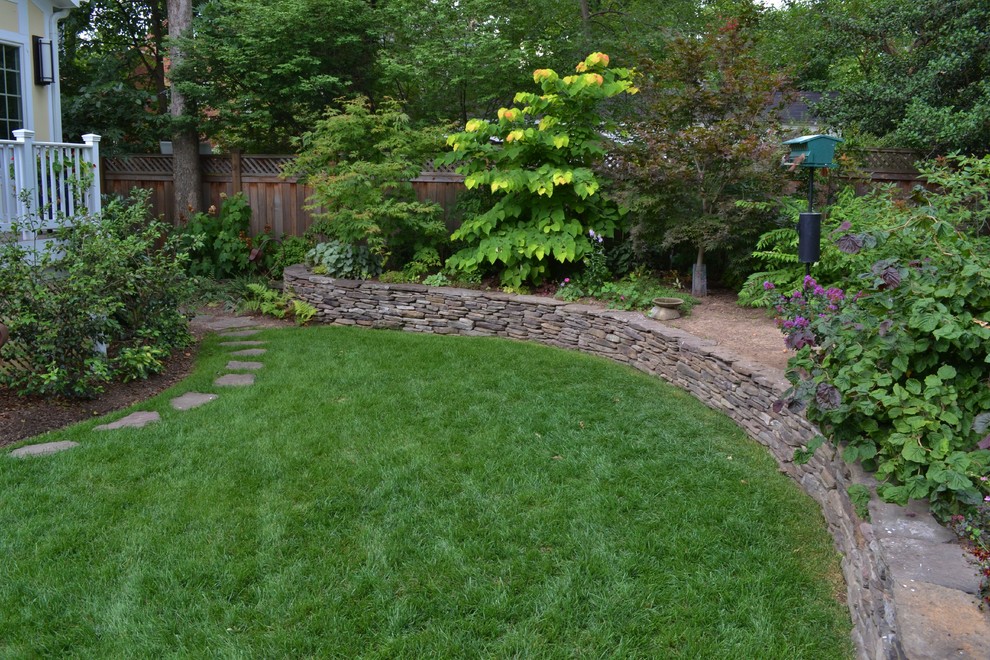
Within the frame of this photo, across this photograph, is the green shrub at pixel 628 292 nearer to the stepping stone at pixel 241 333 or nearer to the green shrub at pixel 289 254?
the stepping stone at pixel 241 333

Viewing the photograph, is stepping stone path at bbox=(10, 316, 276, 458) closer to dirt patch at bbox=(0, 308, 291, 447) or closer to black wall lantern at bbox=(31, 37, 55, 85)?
dirt patch at bbox=(0, 308, 291, 447)

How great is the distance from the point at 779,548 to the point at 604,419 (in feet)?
5.43

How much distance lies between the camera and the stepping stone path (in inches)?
166

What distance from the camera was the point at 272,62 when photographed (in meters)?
9.58

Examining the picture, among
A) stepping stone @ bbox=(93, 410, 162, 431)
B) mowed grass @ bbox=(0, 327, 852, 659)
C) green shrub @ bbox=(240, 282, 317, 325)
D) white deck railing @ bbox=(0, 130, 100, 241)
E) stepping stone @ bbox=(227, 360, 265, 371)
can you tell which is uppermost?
white deck railing @ bbox=(0, 130, 100, 241)

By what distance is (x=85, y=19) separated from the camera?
38.8 feet

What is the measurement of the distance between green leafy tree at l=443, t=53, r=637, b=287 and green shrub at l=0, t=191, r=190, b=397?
9.07 feet

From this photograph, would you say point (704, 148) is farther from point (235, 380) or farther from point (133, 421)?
point (133, 421)

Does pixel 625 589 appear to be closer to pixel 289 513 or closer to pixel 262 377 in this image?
pixel 289 513

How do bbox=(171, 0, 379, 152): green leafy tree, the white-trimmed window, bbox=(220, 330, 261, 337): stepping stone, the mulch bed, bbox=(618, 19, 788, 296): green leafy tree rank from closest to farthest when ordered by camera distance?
the mulch bed < bbox=(618, 19, 788, 296): green leafy tree < bbox=(220, 330, 261, 337): stepping stone < the white-trimmed window < bbox=(171, 0, 379, 152): green leafy tree

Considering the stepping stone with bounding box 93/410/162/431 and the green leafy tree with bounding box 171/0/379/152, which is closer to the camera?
the stepping stone with bounding box 93/410/162/431

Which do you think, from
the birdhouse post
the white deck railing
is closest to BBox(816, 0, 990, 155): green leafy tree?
the birdhouse post

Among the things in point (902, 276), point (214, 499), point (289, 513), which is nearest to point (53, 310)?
point (214, 499)

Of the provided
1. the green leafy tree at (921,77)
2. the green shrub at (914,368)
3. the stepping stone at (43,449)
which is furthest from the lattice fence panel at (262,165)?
the green shrub at (914,368)
